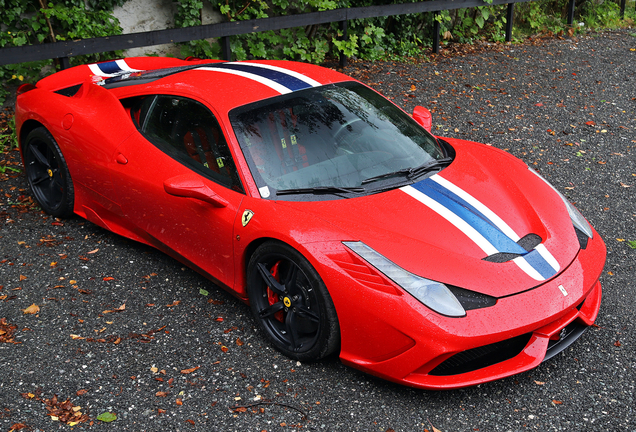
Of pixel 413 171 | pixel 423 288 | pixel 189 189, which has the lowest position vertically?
pixel 423 288

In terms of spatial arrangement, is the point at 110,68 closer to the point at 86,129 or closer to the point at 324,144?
the point at 86,129

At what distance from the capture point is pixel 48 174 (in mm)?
4957

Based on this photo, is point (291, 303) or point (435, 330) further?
point (291, 303)

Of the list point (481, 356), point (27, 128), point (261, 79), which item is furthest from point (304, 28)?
point (481, 356)

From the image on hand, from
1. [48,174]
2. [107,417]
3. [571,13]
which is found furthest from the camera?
[571,13]

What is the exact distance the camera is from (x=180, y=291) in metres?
4.05

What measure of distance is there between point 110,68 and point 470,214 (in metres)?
3.62

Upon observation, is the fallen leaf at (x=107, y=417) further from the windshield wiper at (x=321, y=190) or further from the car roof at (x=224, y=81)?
the car roof at (x=224, y=81)

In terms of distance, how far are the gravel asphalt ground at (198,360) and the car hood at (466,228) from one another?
64 centimetres

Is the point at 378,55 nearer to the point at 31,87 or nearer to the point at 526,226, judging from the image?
the point at 31,87

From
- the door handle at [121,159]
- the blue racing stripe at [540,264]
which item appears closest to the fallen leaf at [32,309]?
the door handle at [121,159]

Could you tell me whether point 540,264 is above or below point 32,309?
above

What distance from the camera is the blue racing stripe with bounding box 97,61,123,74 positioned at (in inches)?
204

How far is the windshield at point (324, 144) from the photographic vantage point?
3.38 metres
